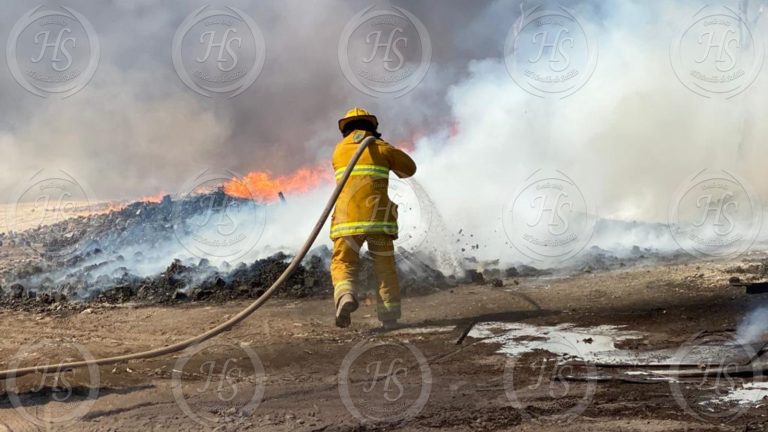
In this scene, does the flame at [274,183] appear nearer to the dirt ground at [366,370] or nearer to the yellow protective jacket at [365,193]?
the dirt ground at [366,370]

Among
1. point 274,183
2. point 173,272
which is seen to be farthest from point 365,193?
point 274,183

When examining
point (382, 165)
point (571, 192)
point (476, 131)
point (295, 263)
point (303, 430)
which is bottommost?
point (303, 430)

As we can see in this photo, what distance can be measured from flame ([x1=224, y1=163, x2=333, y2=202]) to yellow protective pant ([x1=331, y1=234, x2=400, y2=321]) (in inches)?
254

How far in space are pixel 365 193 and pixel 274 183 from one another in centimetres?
685

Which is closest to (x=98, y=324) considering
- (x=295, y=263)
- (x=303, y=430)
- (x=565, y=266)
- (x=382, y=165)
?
(x=295, y=263)

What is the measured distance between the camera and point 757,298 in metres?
6.59

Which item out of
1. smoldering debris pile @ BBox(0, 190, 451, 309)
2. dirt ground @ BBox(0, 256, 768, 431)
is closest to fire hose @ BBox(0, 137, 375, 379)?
dirt ground @ BBox(0, 256, 768, 431)

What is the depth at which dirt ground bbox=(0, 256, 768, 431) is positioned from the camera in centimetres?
399

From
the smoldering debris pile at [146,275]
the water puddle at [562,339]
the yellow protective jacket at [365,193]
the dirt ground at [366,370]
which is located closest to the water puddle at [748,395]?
the dirt ground at [366,370]

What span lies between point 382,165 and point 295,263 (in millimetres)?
1610

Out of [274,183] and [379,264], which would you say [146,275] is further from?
[379,264]

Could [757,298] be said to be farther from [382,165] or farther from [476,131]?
[476,131]

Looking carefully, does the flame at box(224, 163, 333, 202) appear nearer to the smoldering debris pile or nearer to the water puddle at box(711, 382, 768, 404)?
the smoldering debris pile

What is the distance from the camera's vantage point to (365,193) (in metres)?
6.60
